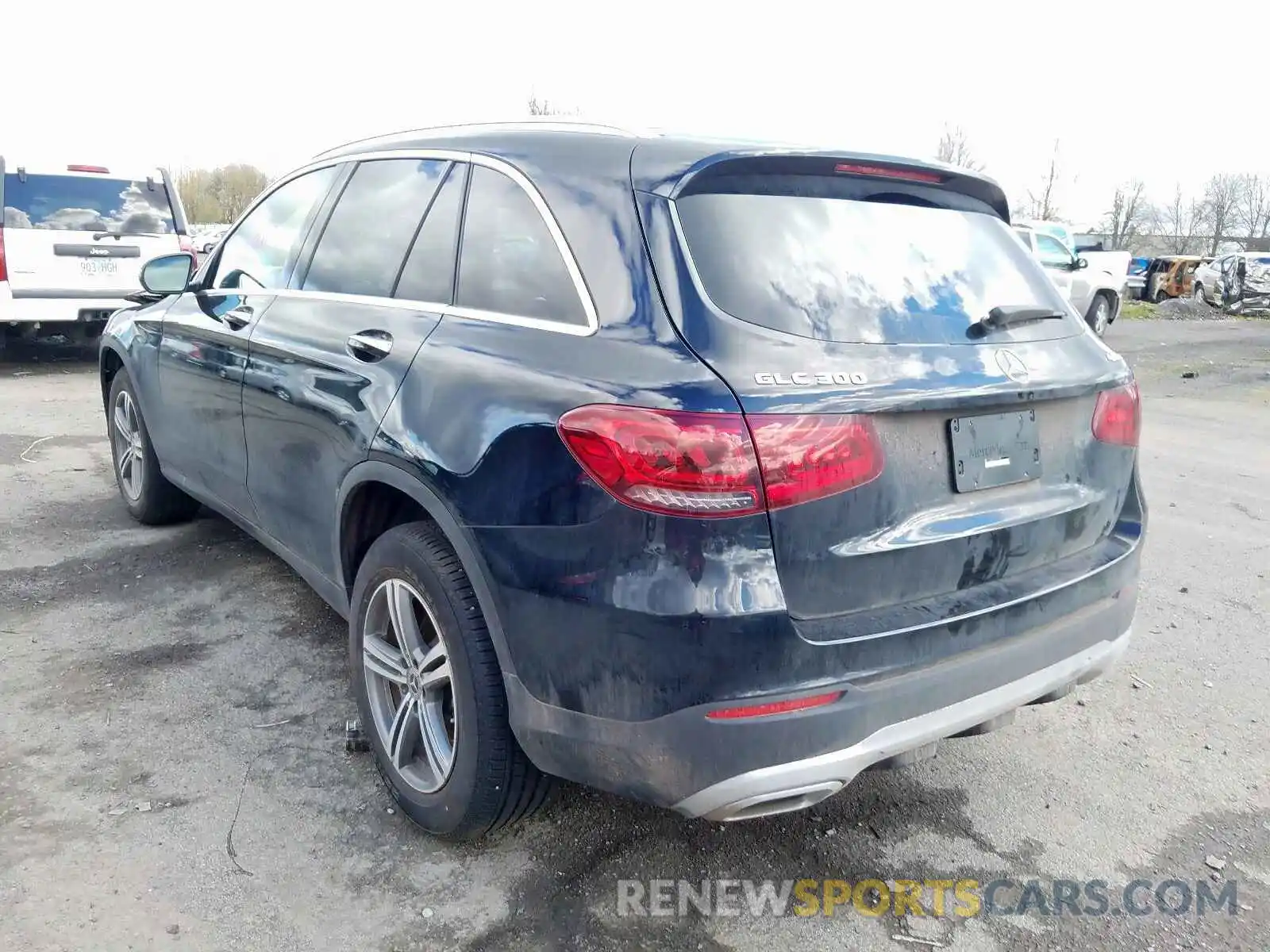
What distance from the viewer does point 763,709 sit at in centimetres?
203

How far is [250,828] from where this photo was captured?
2.72m

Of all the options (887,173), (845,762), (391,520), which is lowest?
(845,762)

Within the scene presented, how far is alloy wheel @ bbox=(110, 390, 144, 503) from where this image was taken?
5.09 meters

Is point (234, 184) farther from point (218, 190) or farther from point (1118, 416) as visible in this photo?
point (1118, 416)

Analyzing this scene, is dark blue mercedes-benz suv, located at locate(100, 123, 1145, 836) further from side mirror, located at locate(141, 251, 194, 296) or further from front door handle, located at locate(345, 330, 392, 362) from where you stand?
side mirror, located at locate(141, 251, 194, 296)

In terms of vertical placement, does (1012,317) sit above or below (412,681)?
above

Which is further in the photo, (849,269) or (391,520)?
(391,520)

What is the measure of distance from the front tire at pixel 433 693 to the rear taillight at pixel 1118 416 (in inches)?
65.6

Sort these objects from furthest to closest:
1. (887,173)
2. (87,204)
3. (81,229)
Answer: (87,204), (81,229), (887,173)

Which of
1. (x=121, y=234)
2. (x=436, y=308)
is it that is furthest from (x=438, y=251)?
(x=121, y=234)

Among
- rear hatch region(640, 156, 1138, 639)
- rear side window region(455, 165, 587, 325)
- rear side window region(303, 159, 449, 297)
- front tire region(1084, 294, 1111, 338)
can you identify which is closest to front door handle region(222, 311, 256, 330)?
rear side window region(303, 159, 449, 297)

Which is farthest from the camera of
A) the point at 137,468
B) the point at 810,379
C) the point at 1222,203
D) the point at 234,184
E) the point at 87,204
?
the point at 1222,203

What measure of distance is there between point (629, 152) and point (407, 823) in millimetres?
1844

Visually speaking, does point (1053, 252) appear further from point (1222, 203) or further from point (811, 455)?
point (1222, 203)
